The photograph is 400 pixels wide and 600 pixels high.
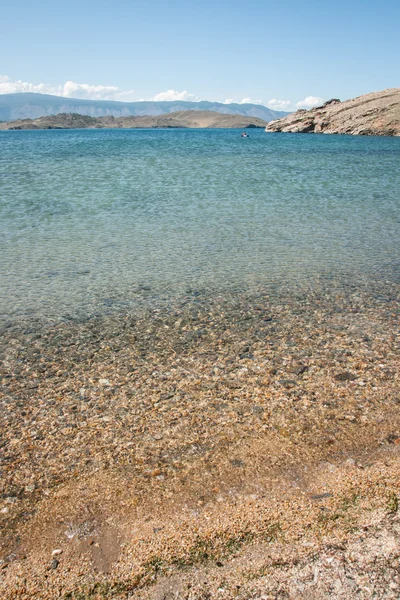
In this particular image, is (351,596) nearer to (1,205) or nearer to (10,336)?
(10,336)

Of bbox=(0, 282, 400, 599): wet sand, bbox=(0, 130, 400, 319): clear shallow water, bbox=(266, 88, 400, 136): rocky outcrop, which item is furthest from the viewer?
bbox=(266, 88, 400, 136): rocky outcrop

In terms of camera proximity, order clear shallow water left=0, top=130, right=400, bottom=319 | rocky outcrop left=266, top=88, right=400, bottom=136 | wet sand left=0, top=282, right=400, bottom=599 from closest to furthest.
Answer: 1. wet sand left=0, top=282, right=400, bottom=599
2. clear shallow water left=0, top=130, right=400, bottom=319
3. rocky outcrop left=266, top=88, right=400, bottom=136

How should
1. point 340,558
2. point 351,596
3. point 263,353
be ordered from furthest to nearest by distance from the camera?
point 263,353 < point 340,558 < point 351,596

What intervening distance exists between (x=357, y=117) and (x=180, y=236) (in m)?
100

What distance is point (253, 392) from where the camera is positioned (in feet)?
22.5

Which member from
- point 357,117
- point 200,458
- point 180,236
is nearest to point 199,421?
point 200,458

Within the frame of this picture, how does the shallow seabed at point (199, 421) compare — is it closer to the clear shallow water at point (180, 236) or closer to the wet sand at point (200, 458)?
the wet sand at point (200, 458)

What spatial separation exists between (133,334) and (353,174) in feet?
95.7

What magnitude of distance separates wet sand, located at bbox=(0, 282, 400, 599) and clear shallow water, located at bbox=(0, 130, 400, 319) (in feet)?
7.97

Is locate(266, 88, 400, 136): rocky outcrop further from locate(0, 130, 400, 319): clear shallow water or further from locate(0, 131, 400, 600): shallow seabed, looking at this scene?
locate(0, 131, 400, 600): shallow seabed

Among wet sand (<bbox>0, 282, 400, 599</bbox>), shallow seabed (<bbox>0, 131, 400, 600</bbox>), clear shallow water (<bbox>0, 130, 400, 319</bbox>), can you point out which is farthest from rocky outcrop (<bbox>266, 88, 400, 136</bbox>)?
wet sand (<bbox>0, 282, 400, 599</bbox>)

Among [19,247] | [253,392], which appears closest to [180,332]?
[253,392]

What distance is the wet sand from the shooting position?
13.0 ft

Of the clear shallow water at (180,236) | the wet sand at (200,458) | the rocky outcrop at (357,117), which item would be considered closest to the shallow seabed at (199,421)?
the wet sand at (200,458)
